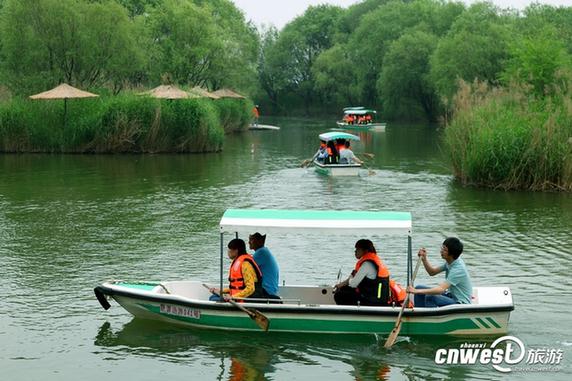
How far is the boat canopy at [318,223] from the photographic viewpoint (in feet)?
44.2

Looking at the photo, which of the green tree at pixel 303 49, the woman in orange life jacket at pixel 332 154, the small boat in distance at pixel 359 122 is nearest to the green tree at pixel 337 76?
the green tree at pixel 303 49

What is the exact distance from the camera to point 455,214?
24.2m

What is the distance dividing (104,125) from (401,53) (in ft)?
135

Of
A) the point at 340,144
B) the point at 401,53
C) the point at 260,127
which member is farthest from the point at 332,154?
the point at 401,53

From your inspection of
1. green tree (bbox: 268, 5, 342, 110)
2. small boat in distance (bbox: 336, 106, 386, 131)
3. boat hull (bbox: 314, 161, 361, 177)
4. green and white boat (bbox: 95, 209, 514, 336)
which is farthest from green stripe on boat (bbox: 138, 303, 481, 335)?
green tree (bbox: 268, 5, 342, 110)

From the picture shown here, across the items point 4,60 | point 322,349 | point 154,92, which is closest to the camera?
point 322,349

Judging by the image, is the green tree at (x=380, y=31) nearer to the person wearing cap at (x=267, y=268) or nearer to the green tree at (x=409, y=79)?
the green tree at (x=409, y=79)

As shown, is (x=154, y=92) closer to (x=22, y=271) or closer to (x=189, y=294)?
(x=22, y=271)

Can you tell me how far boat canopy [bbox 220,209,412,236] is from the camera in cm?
1346

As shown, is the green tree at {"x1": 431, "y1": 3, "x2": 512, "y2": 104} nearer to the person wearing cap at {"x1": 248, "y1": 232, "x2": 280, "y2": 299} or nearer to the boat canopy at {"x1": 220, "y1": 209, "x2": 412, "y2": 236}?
the boat canopy at {"x1": 220, "y1": 209, "x2": 412, "y2": 236}

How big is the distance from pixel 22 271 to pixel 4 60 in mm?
31888

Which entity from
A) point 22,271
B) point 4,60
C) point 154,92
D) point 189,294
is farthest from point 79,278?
point 4,60

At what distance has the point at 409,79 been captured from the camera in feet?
252

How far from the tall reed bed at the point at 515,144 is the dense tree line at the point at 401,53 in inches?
370
